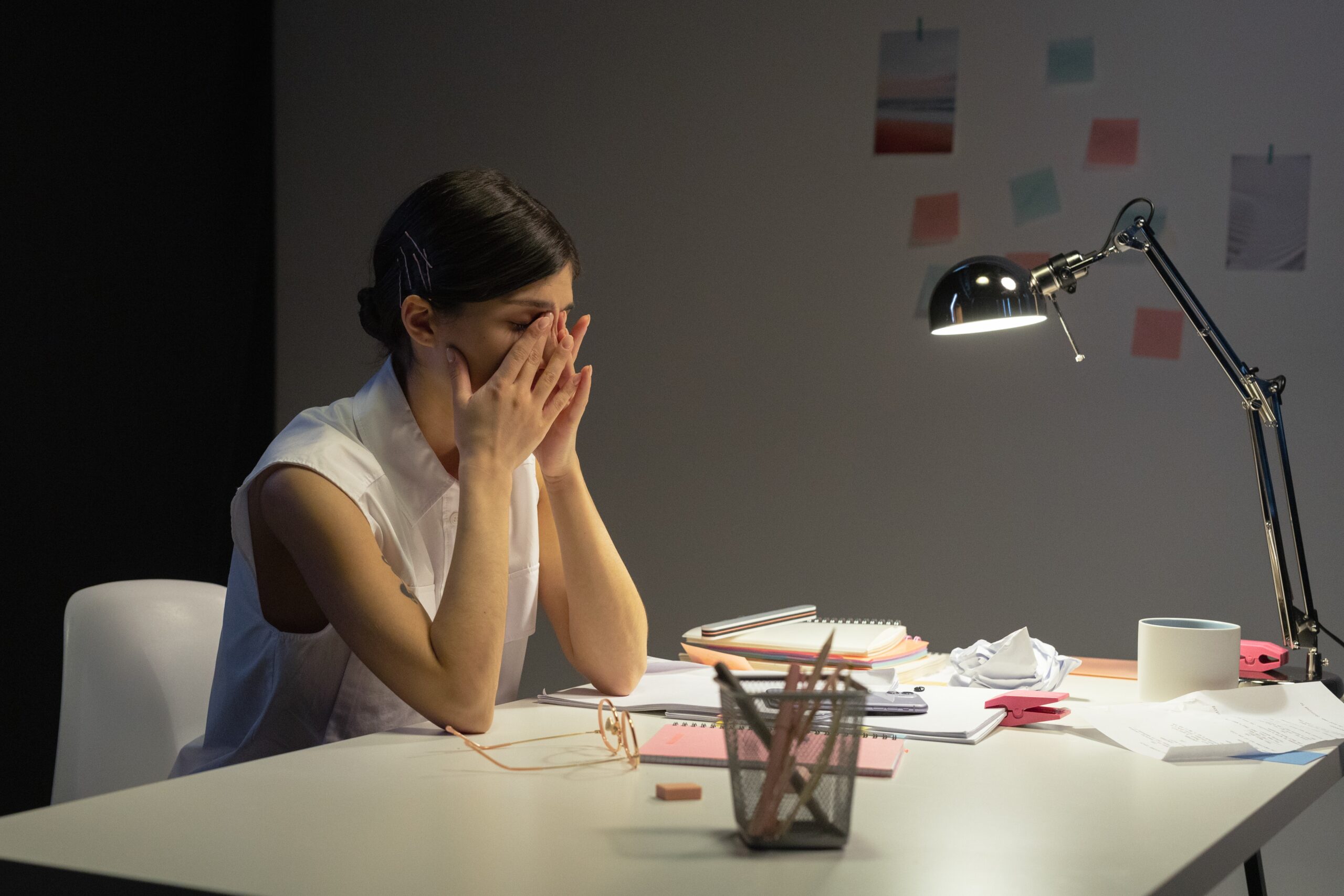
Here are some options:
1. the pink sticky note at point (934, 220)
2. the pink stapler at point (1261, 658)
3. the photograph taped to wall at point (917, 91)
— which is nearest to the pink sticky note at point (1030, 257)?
the pink sticky note at point (934, 220)

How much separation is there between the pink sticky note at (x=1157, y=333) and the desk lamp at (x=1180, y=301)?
0.79 m

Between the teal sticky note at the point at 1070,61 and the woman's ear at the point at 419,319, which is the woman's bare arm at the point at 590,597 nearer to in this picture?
the woman's ear at the point at 419,319

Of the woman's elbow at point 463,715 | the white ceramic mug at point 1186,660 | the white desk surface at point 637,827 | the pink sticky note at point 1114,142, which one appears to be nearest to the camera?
the white desk surface at point 637,827

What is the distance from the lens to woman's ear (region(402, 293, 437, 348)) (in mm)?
1299

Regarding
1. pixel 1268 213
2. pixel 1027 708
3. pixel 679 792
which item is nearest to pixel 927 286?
pixel 1268 213

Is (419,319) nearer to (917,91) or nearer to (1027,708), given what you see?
(1027,708)

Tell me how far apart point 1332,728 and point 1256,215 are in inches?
51.4

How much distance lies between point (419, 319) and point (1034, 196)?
1383 millimetres

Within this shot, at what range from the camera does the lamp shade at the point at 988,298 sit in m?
1.36

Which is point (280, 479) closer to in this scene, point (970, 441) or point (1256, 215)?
point (970, 441)

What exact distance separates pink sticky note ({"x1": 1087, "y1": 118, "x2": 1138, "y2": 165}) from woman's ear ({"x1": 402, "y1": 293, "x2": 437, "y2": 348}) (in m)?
1.42

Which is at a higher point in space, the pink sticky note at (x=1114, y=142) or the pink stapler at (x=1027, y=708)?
the pink sticky note at (x=1114, y=142)

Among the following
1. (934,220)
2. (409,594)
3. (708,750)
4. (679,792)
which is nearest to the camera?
(679,792)

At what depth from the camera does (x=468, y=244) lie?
127 cm
